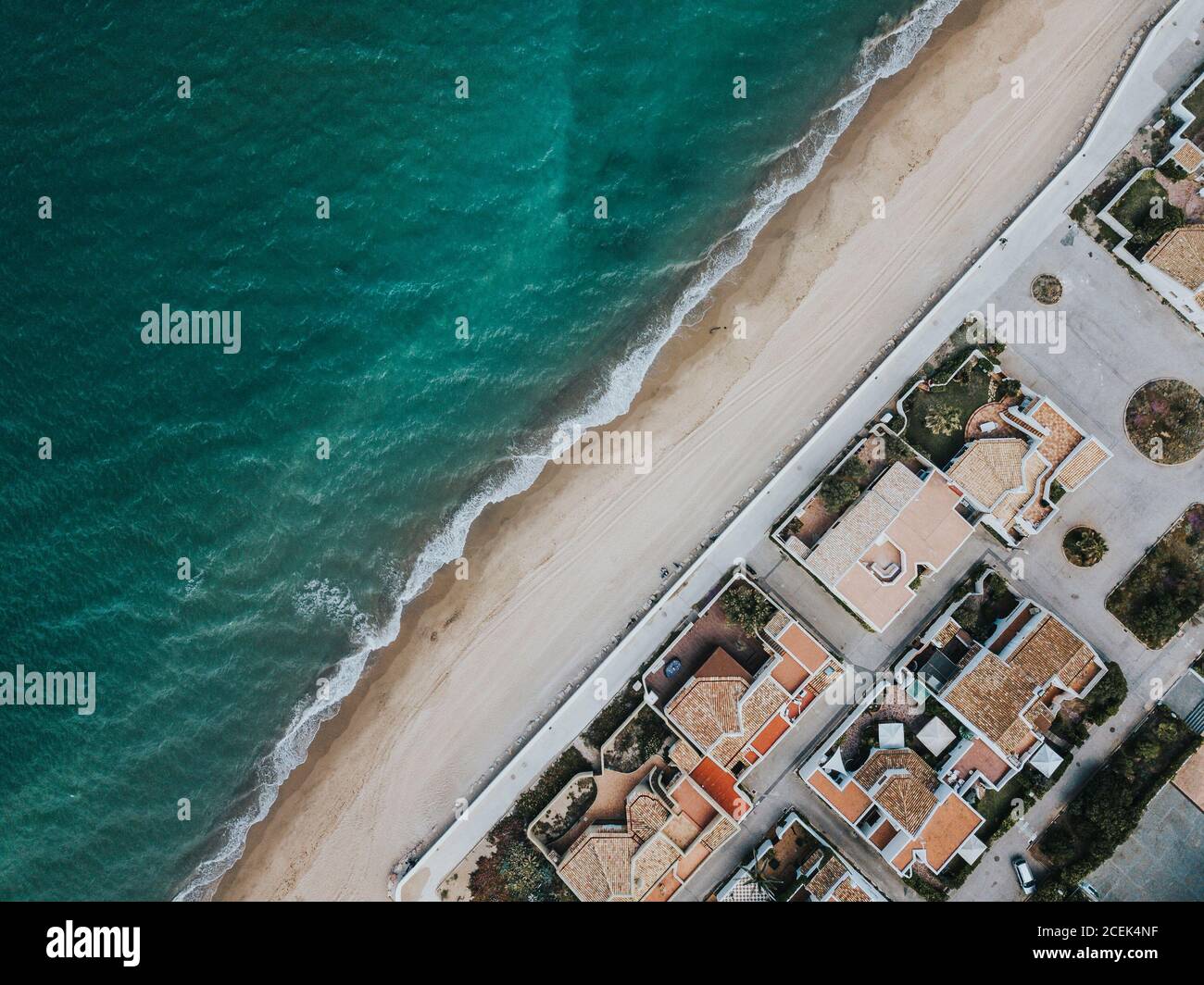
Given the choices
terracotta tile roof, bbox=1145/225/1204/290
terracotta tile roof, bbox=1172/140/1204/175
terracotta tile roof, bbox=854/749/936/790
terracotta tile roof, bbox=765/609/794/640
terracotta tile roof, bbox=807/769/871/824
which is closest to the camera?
terracotta tile roof, bbox=765/609/794/640

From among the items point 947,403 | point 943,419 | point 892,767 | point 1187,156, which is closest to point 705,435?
point 943,419

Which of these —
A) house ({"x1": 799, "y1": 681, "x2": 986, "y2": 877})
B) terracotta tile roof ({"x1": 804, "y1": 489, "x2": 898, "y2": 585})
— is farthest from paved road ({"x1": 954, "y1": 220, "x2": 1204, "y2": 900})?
terracotta tile roof ({"x1": 804, "y1": 489, "x2": 898, "y2": 585})

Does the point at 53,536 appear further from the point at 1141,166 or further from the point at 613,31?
the point at 1141,166

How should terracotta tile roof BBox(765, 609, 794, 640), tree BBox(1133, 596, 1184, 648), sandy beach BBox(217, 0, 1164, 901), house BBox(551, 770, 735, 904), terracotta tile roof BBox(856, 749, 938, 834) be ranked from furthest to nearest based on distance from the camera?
sandy beach BBox(217, 0, 1164, 901)
tree BBox(1133, 596, 1184, 648)
terracotta tile roof BBox(765, 609, 794, 640)
terracotta tile roof BBox(856, 749, 938, 834)
house BBox(551, 770, 735, 904)

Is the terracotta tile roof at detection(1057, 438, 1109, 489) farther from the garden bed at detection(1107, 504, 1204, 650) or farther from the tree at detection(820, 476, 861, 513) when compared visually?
the tree at detection(820, 476, 861, 513)

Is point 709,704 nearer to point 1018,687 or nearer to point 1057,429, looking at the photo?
point 1018,687

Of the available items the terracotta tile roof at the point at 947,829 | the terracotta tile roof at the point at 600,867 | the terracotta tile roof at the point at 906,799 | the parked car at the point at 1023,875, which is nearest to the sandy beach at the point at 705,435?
the terracotta tile roof at the point at 600,867

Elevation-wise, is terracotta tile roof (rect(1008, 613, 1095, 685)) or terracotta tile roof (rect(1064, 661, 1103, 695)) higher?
terracotta tile roof (rect(1008, 613, 1095, 685))
